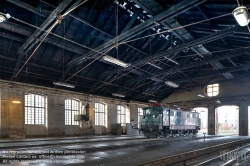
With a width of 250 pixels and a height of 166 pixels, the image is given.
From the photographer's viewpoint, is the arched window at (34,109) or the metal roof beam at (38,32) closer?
the metal roof beam at (38,32)

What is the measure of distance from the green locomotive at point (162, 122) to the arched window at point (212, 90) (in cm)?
838

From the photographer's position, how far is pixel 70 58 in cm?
1942

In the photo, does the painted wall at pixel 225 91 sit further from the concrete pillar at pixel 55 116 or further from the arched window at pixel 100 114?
the concrete pillar at pixel 55 116

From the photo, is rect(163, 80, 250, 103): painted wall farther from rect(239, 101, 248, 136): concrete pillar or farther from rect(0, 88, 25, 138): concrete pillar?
rect(0, 88, 25, 138): concrete pillar

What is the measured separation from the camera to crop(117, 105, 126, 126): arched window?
3128cm

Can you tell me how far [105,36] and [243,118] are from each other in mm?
22276

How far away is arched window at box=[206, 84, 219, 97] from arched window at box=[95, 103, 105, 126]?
15.3 metres

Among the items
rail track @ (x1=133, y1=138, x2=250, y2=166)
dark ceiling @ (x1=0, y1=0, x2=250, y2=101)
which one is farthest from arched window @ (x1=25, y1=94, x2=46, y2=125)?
rail track @ (x1=133, y1=138, x2=250, y2=166)

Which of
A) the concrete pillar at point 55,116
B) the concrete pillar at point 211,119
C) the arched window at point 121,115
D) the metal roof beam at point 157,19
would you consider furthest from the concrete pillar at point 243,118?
the concrete pillar at point 55,116

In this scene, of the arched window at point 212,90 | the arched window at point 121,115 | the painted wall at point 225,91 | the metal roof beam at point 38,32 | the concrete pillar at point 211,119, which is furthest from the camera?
the concrete pillar at point 211,119

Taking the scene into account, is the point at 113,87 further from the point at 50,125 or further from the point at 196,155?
the point at 196,155

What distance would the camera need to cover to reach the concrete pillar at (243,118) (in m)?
29.1

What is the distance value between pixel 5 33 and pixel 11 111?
7.46 meters

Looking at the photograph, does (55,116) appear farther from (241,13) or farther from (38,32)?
(241,13)
